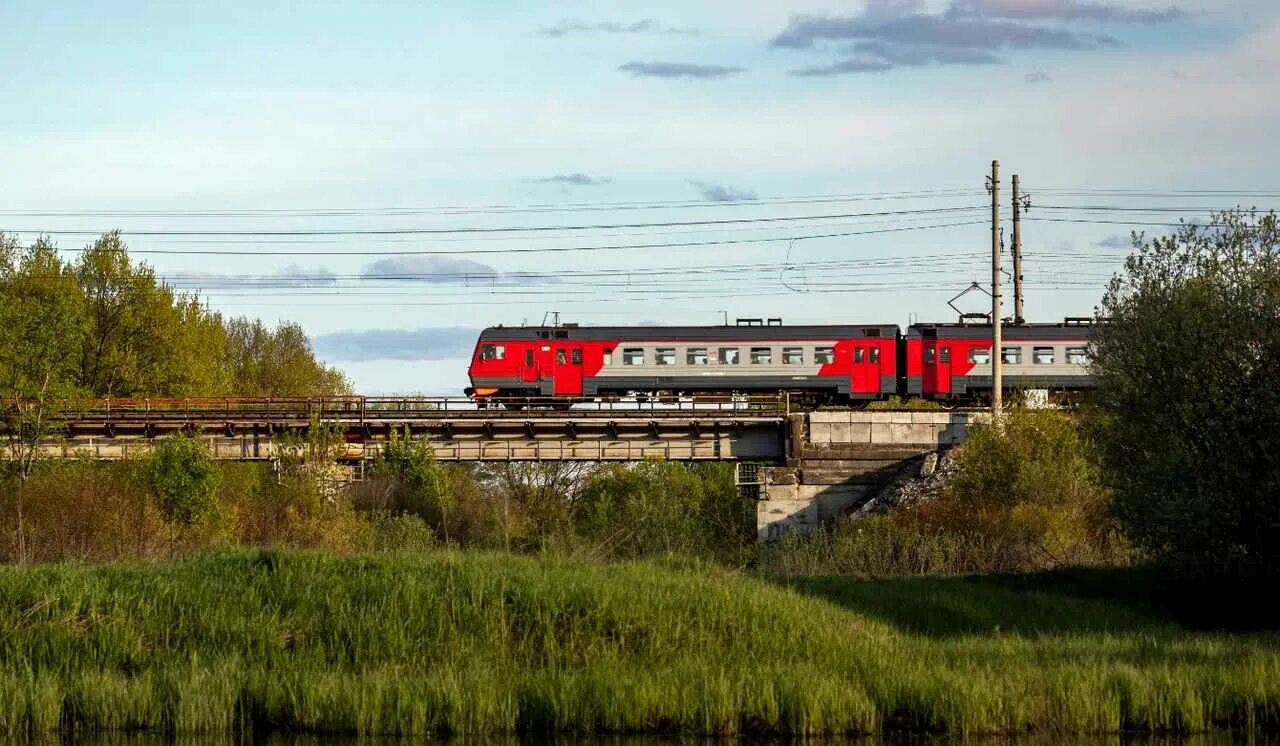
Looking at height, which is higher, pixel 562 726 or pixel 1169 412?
pixel 1169 412

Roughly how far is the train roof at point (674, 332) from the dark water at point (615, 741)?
44.0 metres

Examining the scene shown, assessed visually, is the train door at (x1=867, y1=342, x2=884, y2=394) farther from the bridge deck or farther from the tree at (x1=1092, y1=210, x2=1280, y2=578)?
the tree at (x1=1092, y1=210, x2=1280, y2=578)

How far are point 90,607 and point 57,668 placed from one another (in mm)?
1387

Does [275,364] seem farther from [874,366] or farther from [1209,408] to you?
[1209,408]

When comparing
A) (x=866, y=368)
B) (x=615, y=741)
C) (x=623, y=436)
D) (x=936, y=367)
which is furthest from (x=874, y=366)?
(x=615, y=741)

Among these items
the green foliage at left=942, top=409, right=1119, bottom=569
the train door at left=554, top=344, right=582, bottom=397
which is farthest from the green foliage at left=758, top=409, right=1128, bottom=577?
the train door at left=554, top=344, right=582, bottom=397

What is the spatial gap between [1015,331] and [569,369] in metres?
17.3

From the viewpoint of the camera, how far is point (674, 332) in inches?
2522

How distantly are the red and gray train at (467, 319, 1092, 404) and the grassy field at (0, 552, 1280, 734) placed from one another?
36.0m

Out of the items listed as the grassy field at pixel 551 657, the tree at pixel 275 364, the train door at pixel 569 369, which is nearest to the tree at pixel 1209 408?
the grassy field at pixel 551 657

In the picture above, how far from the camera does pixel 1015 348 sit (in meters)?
62.0

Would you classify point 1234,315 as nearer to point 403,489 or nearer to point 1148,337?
point 1148,337

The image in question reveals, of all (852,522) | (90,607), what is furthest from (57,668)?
(852,522)

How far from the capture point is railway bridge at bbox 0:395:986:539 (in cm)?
5584
